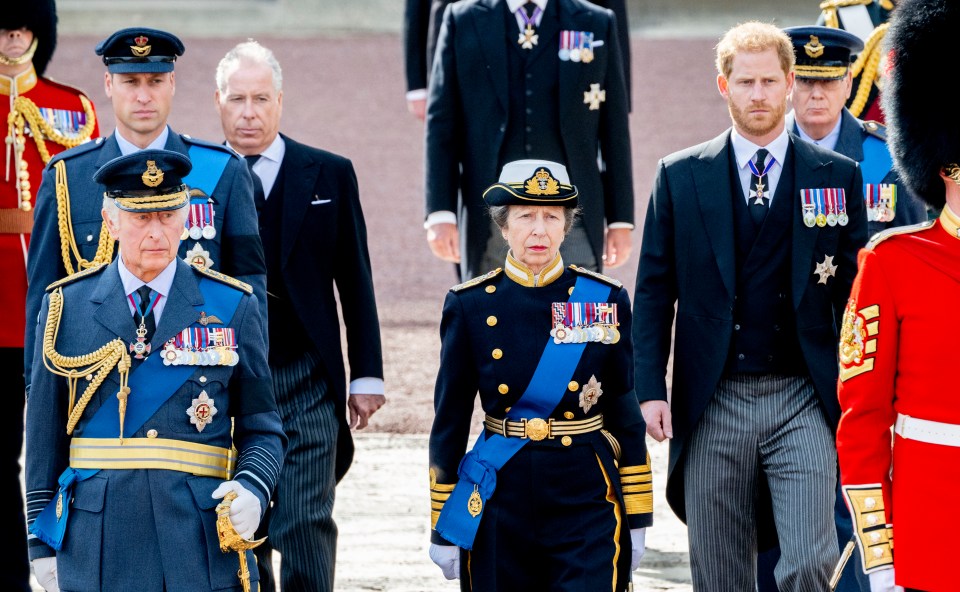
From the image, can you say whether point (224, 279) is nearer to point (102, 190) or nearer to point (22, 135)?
point (102, 190)

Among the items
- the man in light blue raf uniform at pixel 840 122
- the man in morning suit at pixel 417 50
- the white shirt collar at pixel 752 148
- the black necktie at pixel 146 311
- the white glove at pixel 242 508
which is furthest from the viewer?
the man in morning suit at pixel 417 50

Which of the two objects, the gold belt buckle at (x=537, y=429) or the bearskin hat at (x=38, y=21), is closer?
the gold belt buckle at (x=537, y=429)

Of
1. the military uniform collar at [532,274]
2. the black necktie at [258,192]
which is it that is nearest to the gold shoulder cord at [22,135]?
the black necktie at [258,192]

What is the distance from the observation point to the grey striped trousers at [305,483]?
19.8 feet

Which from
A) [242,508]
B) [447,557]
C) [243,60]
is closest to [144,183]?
[242,508]

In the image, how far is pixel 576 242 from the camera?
6.79 metres

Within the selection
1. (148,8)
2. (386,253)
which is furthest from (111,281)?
(148,8)

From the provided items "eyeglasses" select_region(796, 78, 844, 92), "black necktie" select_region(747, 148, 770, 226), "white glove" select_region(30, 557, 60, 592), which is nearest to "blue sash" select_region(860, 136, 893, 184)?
"eyeglasses" select_region(796, 78, 844, 92)

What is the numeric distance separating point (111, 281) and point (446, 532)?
1.17 metres

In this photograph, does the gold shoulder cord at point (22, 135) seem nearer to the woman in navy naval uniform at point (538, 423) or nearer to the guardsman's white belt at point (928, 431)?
the woman in navy naval uniform at point (538, 423)

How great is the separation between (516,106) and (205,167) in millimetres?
1530

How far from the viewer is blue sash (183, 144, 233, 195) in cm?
567

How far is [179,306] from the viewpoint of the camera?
4859 millimetres

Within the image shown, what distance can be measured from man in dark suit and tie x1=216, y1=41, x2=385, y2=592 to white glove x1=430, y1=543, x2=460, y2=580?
81 centimetres
